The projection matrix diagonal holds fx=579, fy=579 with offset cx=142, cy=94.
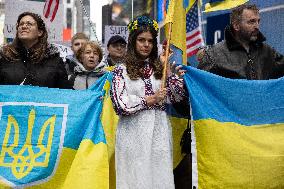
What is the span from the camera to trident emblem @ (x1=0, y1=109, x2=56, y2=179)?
4.29m

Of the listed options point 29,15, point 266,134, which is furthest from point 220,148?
point 29,15

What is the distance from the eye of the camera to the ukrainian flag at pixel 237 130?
4363mm

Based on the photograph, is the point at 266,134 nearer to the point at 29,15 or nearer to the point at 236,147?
the point at 236,147

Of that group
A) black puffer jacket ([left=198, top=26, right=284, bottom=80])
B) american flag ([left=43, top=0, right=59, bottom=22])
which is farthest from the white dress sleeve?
american flag ([left=43, top=0, right=59, bottom=22])

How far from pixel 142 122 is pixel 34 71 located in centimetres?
100

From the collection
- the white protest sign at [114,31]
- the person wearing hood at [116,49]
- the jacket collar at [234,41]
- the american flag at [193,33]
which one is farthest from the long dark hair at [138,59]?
the white protest sign at [114,31]

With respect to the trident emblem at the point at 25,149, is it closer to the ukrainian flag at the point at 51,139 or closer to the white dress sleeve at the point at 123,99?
the ukrainian flag at the point at 51,139

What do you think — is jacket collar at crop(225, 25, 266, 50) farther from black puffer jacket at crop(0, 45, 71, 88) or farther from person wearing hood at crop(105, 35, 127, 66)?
person wearing hood at crop(105, 35, 127, 66)

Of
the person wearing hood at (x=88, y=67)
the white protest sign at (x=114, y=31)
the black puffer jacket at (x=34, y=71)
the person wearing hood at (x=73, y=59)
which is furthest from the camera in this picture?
the white protest sign at (x=114, y=31)

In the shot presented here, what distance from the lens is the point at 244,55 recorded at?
493 cm

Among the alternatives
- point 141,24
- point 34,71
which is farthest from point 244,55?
point 34,71

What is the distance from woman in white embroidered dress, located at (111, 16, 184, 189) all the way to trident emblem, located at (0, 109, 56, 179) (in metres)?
0.53

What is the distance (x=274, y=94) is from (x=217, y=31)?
16.9 feet

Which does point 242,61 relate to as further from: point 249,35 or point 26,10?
point 26,10
